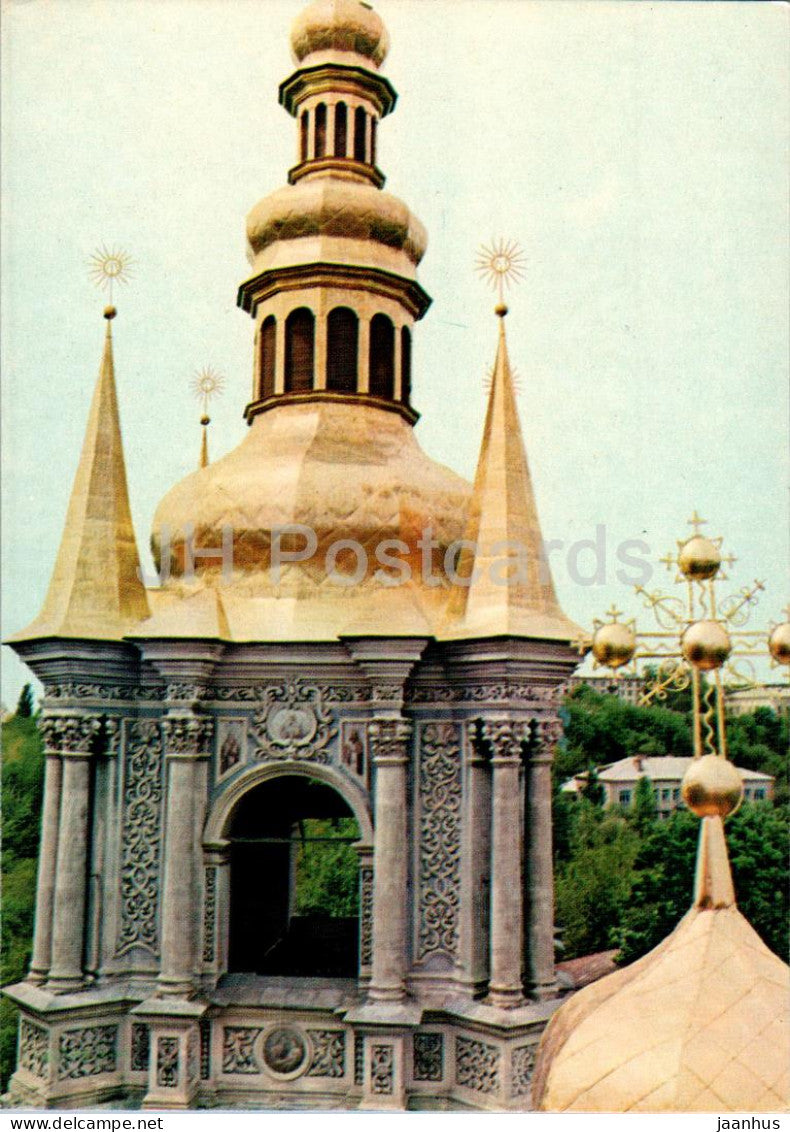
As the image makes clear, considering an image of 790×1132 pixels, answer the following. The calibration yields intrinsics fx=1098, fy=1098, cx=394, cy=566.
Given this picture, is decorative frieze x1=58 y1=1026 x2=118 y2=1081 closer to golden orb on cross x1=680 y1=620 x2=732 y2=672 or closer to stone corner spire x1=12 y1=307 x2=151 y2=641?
stone corner spire x1=12 y1=307 x2=151 y2=641

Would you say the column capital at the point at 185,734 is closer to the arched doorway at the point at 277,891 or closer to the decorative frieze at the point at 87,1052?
the arched doorway at the point at 277,891

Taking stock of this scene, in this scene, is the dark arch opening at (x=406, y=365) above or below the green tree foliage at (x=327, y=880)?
above

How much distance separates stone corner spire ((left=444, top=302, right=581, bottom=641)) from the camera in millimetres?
12656

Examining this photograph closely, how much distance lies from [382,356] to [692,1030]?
35.5 ft

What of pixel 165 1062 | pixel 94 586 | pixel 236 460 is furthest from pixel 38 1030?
pixel 236 460

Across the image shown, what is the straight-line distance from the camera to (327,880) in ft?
101

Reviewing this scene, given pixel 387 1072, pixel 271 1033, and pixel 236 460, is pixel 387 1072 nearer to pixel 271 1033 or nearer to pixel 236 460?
pixel 271 1033

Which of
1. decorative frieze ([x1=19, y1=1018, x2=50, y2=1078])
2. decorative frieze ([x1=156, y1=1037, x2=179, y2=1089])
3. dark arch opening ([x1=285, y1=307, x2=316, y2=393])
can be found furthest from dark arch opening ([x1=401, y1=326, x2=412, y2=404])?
decorative frieze ([x1=19, y1=1018, x2=50, y2=1078])

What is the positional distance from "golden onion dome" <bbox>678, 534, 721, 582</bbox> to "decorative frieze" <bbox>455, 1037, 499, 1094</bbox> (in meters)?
7.63

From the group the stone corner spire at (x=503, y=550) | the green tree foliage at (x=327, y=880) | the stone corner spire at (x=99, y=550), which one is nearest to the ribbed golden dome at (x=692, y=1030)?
the stone corner spire at (x=503, y=550)

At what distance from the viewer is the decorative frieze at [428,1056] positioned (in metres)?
12.0

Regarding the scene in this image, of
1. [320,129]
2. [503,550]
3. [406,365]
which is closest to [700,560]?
[503,550]

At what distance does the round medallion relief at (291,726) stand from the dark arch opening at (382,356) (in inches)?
184

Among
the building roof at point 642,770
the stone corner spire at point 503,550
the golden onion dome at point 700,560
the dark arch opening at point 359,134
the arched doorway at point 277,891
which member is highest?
the dark arch opening at point 359,134
